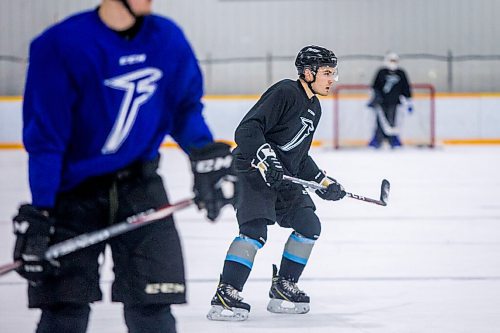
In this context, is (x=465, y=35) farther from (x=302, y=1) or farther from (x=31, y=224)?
(x=31, y=224)

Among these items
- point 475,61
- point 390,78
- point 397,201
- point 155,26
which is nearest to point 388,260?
point 397,201

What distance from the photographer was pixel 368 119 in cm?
1494

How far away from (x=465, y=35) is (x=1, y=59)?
6.66m

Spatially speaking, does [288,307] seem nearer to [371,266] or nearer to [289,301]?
[289,301]

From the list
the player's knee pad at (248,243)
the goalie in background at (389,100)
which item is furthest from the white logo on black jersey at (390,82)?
the player's knee pad at (248,243)

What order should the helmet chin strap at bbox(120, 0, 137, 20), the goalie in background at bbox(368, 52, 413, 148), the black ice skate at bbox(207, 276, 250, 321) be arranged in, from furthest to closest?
the goalie in background at bbox(368, 52, 413, 148), the black ice skate at bbox(207, 276, 250, 321), the helmet chin strap at bbox(120, 0, 137, 20)

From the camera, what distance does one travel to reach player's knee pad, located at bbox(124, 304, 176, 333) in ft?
8.46

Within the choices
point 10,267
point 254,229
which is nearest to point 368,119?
point 254,229

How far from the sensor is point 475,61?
16.0m

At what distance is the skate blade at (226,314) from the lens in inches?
168

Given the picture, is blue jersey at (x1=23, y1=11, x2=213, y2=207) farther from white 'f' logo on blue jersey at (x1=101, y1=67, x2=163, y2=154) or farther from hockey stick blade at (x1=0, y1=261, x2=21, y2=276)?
hockey stick blade at (x1=0, y1=261, x2=21, y2=276)

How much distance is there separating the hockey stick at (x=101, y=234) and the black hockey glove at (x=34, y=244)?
2 cm

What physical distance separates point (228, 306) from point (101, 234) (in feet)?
5.85

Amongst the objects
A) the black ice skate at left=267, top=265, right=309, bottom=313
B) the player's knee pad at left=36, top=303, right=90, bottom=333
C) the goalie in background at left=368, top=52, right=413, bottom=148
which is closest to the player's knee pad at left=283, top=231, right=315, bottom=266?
the black ice skate at left=267, top=265, right=309, bottom=313
